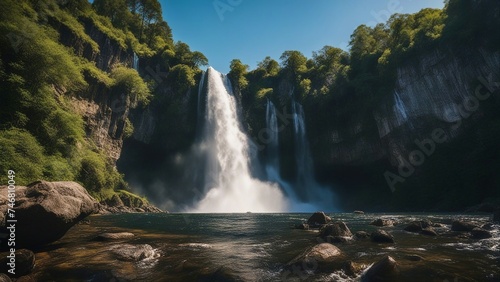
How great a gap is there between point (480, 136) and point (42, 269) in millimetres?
41570

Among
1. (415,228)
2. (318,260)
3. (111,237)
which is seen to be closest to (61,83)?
(111,237)

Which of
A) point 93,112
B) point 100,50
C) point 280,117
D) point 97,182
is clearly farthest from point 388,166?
point 100,50

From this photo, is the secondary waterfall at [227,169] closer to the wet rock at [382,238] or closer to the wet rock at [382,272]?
the wet rock at [382,238]

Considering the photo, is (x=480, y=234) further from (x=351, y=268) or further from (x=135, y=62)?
(x=135, y=62)

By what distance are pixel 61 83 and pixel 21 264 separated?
68.0 feet

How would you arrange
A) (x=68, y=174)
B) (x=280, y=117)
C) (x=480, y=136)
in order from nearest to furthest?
1. (x=68, y=174)
2. (x=480, y=136)
3. (x=280, y=117)

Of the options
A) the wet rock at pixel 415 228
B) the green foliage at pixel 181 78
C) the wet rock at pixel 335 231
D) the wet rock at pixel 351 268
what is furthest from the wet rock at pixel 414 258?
the green foliage at pixel 181 78

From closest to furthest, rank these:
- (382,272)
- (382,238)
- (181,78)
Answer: (382,272) < (382,238) < (181,78)

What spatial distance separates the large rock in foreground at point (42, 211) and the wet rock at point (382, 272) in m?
8.58

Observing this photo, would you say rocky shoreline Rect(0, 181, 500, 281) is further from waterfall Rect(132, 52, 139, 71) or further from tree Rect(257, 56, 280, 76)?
tree Rect(257, 56, 280, 76)

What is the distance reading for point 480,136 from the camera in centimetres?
3139

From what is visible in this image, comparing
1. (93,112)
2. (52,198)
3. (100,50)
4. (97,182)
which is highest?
(100,50)

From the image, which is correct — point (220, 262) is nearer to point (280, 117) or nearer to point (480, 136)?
point (480, 136)

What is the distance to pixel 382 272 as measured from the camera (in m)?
5.73
